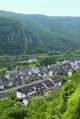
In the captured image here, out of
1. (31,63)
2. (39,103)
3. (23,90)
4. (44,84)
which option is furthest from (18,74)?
(39,103)

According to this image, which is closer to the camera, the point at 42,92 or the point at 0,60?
the point at 42,92

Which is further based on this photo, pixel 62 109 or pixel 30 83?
pixel 30 83

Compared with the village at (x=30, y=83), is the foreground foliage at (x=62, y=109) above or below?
above

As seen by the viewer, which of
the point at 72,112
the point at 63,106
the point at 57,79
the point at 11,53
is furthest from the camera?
the point at 11,53

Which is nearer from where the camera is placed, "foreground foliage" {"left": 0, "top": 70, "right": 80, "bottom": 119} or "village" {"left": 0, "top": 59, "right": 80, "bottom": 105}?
"foreground foliage" {"left": 0, "top": 70, "right": 80, "bottom": 119}

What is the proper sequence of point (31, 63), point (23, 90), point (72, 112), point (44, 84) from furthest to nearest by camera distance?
point (31, 63)
point (44, 84)
point (23, 90)
point (72, 112)

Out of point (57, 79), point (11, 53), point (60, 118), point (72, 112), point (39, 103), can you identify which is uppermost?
point (72, 112)

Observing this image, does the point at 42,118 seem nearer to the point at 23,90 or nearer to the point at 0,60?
the point at 23,90

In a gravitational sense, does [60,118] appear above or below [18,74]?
above

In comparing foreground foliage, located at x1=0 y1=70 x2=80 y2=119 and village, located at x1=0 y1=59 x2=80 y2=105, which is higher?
foreground foliage, located at x1=0 y1=70 x2=80 y2=119

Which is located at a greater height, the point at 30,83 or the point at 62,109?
the point at 62,109

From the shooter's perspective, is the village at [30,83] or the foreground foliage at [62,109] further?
the village at [30,83]
